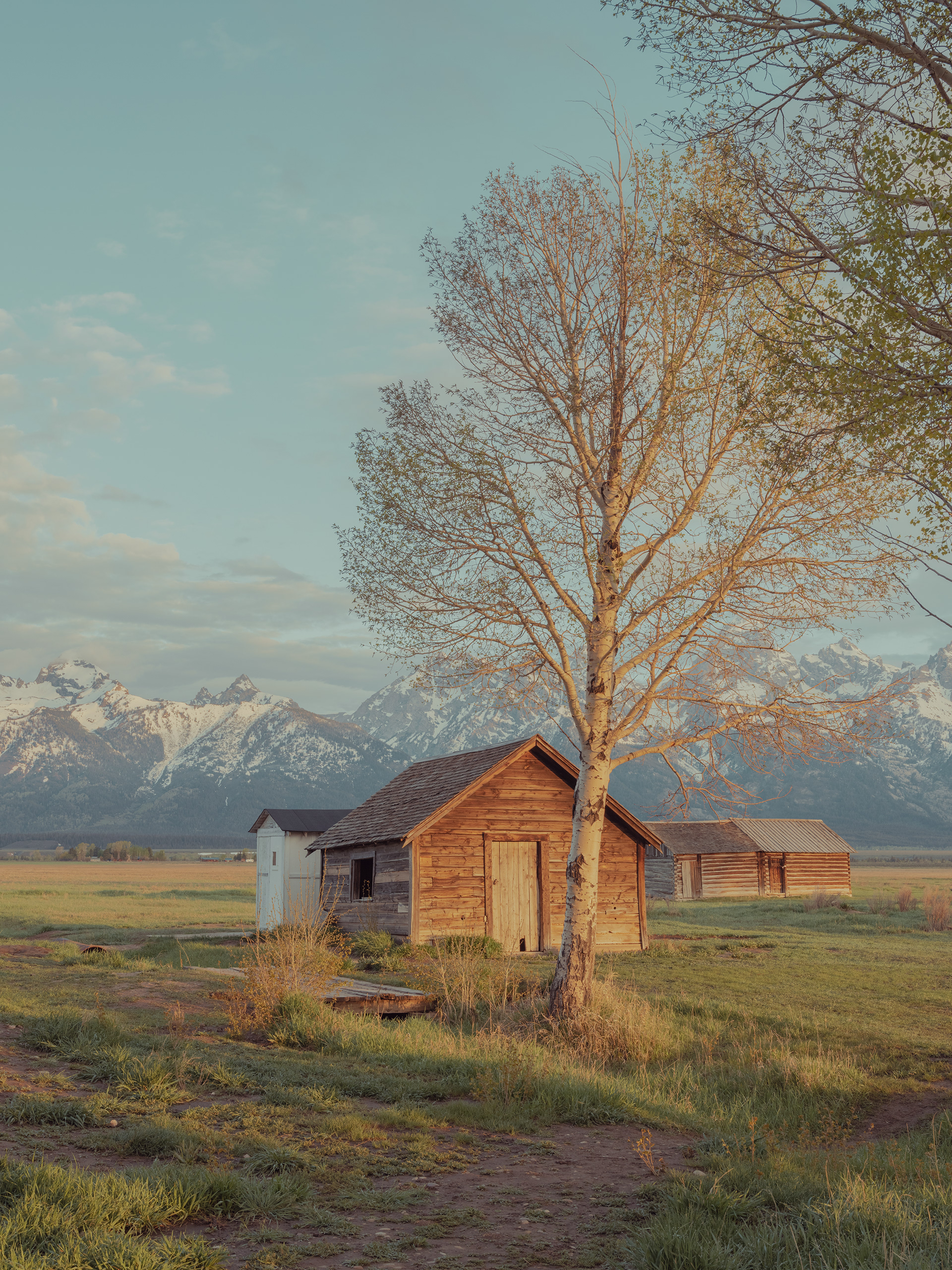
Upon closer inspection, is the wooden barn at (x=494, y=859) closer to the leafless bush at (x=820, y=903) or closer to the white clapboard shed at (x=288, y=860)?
the white clapboard shed at (x=288, y=860)

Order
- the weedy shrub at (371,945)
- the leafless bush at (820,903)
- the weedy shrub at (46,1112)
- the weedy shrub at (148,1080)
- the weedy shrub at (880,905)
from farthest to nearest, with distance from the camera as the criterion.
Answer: the leafless bush at (820,903), the weedy shrub at (880,905), the weedy shrub at (371,945), the weedy shrub at (148,1080), the weedy shrub at (46,1112)

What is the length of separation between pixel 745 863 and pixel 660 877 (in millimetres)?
5639

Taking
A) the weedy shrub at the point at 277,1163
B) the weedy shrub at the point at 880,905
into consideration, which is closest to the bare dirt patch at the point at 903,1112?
the weedy shrub at the point at 277,1163

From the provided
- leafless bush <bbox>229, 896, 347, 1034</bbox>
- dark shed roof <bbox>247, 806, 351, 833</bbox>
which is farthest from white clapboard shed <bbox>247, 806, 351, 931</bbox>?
leafless bush <bbox>229, 896, 347, 1034</bbox>

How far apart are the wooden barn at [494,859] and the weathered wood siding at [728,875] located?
3451cm

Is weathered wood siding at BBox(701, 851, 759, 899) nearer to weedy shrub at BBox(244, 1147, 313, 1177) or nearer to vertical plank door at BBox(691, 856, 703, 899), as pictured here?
vertical plank door at BBox(691, 856, 703, 899)

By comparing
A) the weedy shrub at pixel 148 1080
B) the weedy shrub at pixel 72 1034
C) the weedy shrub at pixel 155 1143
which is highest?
the weedy shrub at pixel 155 1143

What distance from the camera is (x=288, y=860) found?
127 feet

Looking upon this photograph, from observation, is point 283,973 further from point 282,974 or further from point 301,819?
point 301,819

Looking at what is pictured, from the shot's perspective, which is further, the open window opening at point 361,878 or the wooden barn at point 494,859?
the open window opening at point 361,878

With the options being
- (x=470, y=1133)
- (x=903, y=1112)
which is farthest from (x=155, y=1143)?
(x=903, y=1112)

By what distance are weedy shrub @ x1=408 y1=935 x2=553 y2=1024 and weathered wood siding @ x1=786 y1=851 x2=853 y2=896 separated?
45.4 metres

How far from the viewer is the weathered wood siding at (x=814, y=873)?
62906mm

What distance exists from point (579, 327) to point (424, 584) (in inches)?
187
